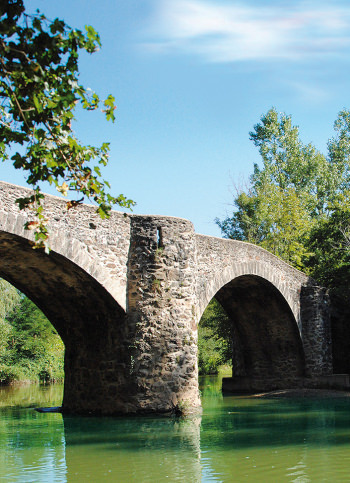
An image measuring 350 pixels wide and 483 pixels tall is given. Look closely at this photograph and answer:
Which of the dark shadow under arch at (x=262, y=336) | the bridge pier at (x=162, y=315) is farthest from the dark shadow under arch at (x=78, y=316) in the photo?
the dark shadow under arch at (x=262, y=336)

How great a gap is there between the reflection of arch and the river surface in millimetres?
5674

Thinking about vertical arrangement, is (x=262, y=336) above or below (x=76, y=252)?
below

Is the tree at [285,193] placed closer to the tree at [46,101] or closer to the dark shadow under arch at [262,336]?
the dark shadow under arch at [262,336]

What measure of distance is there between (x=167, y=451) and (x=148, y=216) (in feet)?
18.4

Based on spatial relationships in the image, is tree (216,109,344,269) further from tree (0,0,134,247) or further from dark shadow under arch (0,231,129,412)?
tree (0,0,134,247)

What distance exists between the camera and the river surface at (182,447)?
661cm

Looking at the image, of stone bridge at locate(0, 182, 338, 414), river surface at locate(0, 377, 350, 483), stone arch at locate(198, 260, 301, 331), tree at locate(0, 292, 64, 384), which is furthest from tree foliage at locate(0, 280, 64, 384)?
river surface at locate(0, 377, 350, 483)

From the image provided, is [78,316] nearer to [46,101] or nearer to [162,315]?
[162,315]

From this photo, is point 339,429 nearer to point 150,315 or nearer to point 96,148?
point 150,315

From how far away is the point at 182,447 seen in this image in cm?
830

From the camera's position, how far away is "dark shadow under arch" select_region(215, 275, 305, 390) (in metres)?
18.6

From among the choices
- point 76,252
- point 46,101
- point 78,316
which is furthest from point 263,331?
point 46,101

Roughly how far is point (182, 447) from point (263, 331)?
1157 cm

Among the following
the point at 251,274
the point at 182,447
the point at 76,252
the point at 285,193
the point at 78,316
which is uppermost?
the point at 285,193
